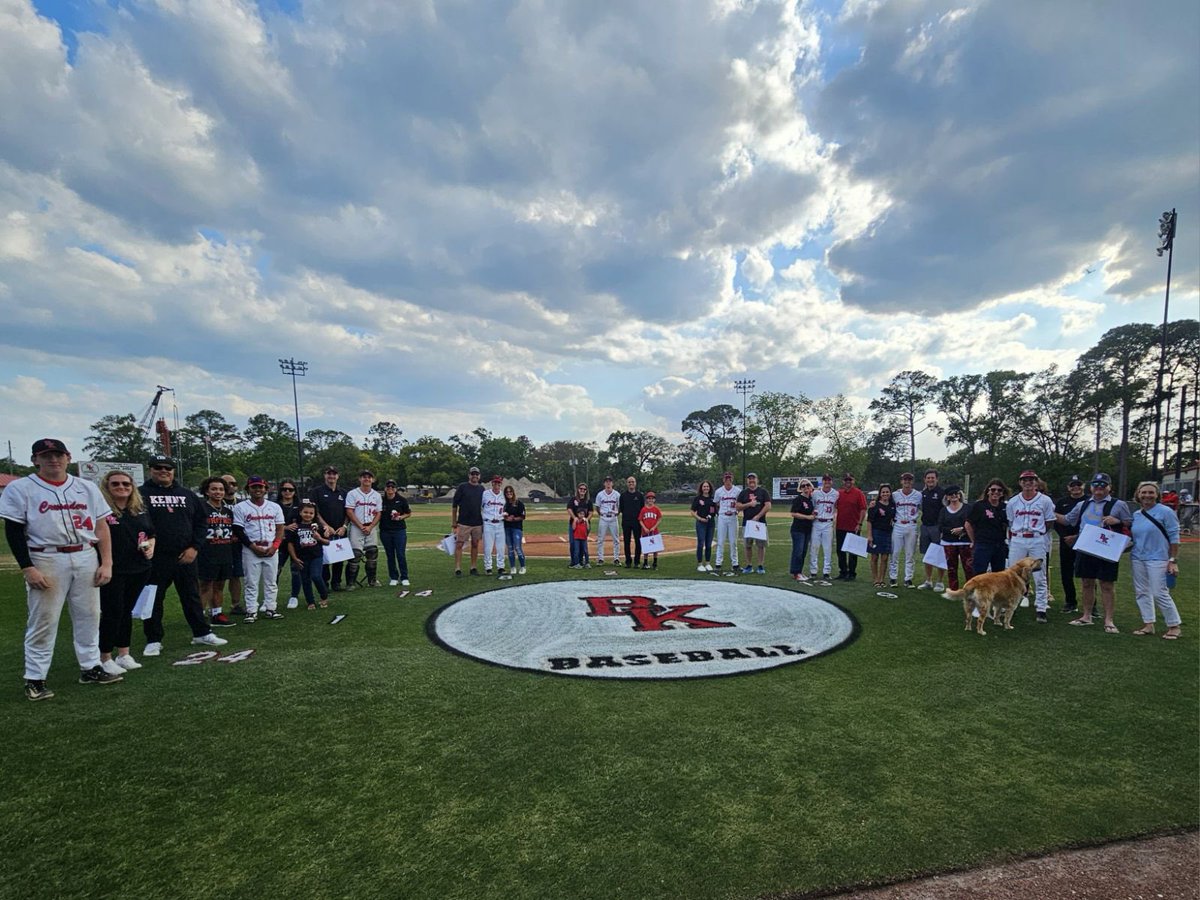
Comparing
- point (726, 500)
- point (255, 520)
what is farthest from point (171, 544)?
point (726, 500)

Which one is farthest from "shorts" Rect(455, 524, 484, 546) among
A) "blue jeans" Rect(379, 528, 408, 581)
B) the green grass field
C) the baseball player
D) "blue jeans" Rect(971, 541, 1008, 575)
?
"blue jeans" Rect(971, 541, 1008, 575)

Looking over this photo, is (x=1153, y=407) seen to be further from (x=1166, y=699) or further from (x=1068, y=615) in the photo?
(x=1166, y=699)

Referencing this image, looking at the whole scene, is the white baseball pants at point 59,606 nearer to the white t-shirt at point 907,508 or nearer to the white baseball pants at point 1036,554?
the white baseball pants at point 1036,554

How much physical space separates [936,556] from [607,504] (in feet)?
19.3

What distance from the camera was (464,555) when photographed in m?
13.2

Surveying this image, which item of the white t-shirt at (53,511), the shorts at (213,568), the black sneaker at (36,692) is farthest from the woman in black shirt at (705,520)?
the black sneaker at (36,692)

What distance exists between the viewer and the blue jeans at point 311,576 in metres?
7.51

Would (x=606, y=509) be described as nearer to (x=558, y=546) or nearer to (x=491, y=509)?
(x=491, y=509)

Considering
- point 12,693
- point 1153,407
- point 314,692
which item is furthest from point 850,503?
point 1153,407

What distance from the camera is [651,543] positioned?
10094 millimetres

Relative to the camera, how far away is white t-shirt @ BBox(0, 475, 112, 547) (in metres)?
4.00

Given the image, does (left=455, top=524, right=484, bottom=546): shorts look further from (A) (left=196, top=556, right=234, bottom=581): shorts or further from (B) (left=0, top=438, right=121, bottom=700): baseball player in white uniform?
(B) (left=0, top=438, right=121, bottom=700): baseball player in white uniform

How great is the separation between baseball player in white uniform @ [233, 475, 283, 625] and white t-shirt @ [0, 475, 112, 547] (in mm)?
2276

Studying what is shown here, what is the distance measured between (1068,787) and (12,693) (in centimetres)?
752
